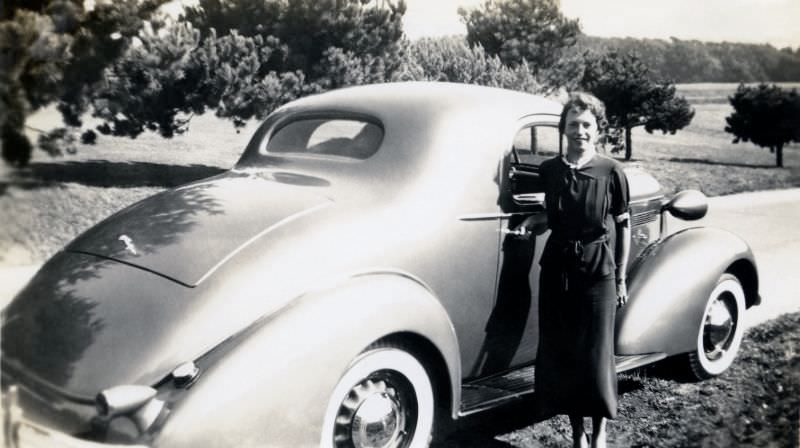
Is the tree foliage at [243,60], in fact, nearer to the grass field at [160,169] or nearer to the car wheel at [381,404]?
the grass field at [160,169]

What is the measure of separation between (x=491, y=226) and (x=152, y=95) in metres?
3.18

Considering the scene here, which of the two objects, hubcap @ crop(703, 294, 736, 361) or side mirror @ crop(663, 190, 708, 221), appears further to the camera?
hubcap @ crop(703, 294, 736, 361)

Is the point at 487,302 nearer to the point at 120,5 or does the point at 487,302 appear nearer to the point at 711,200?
the point at 120,5

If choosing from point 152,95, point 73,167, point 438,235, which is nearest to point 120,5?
point 73,167

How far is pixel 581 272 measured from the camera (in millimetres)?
2906

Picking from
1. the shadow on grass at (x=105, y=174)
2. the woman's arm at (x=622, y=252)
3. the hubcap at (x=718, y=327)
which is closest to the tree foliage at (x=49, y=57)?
A: the shadow on grass at (x=105, y=174)

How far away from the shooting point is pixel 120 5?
3.81 m

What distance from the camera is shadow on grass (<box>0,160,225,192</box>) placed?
3.27 m

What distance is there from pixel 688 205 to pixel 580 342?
1.23 m

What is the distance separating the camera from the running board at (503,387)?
2.95 meters

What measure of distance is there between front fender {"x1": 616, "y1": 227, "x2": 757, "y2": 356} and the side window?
0.78 metres

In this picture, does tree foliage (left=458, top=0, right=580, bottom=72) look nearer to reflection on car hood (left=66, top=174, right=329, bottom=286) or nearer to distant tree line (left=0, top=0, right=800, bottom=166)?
distant tree line (left=0, top=0, right=800, bottom=166)

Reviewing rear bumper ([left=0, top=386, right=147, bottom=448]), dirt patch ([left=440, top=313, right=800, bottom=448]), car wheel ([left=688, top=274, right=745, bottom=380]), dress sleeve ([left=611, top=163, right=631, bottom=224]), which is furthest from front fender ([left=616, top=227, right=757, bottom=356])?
rear bumper ([left=0, top=386, right=147, bottom=448])

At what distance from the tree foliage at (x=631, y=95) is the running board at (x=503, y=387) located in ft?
6.89
